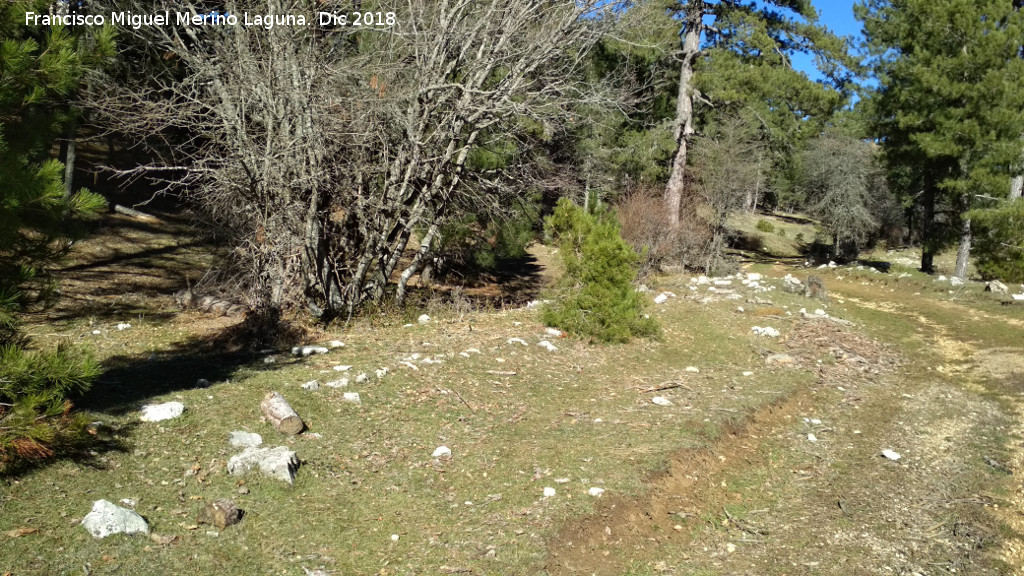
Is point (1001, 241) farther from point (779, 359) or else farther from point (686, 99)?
point (779, 359)

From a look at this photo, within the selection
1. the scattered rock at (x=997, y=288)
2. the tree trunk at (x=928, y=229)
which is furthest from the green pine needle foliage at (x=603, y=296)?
the tree trunk at (x=928, y=229)

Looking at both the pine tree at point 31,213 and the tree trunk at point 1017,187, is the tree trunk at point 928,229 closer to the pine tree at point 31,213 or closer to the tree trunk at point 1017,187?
the tree trunk at point 1017,187

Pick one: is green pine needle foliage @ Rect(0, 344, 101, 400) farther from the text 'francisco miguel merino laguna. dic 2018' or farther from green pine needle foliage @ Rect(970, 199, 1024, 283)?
green pine needle foliage @ Rect(970, 199, 1024, 283)

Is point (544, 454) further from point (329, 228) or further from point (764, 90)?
point (764, 90)

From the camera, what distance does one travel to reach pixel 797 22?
63.4 feet

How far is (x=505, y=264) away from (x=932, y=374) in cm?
1276

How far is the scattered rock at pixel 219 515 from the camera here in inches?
158

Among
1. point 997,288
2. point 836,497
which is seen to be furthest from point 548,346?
point 997,288

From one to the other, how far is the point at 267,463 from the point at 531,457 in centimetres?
202

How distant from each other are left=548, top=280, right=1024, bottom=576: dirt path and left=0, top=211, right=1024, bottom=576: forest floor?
22 millimetres

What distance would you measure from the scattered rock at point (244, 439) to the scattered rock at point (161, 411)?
53 centimetres

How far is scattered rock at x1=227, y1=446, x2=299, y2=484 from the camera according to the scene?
460 centimetres

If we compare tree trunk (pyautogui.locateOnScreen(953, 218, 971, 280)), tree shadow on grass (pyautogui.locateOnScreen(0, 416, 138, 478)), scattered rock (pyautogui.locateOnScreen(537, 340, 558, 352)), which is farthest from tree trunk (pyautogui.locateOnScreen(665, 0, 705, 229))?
tree shadow on grass (pyautogui.locateOnScreen(0, 416, 138, 478))

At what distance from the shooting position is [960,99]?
695 inches
